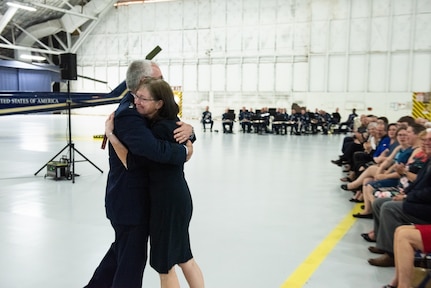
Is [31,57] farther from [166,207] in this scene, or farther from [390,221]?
[166,207]

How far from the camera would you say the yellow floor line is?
11.2ft

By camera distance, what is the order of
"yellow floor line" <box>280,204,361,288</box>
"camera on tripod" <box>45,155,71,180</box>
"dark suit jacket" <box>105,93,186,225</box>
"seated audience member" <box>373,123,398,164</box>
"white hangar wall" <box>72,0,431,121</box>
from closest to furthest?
"dark suit jacket" <box>105,93,186,225</box> < "yellow floor line" <box>280,204,361,288</box> < "seated audience member" <box>373,123,398,164</box> < "camera on tripod" <box>45,155,71,180</box> < "white hangar wall" <box>72,0,431,121</box>

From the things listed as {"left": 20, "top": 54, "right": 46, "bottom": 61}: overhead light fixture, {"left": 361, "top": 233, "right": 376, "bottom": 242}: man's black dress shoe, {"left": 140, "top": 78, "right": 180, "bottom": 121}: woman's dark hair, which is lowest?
{"left": 361, "top": 233, "right": 376, "bottom": 242}: man's black dress shoe

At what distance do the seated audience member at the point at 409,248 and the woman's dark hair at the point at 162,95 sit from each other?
77.9 inches

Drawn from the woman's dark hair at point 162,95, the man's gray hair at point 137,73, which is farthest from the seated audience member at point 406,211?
the man's gray hair at point 137,73

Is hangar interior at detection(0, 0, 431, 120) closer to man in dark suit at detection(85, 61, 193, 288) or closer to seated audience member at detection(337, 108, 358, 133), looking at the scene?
seated audience member at detection(337, 108, 358, 133)

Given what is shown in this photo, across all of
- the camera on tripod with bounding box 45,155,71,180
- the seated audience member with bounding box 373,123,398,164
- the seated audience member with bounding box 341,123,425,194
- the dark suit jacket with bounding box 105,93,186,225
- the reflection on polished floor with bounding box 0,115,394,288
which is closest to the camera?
the dark suit jacket with bounding box 105,93,186,225

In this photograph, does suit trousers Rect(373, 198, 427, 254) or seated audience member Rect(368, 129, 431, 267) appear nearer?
seated audience member Rect(368, 129, 431, 267)

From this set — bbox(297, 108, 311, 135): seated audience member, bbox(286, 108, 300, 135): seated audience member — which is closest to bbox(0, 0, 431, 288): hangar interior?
bbox(286, 108, 300, 135): seated audience member

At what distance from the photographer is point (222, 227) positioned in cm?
492

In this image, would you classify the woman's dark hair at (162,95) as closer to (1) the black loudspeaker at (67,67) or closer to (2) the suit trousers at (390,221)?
(2) the suit trousers at (390,221)

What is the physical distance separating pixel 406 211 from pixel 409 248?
0.60 m

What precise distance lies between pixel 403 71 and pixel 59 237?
23572mm

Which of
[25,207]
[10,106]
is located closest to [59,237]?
[25,207]
